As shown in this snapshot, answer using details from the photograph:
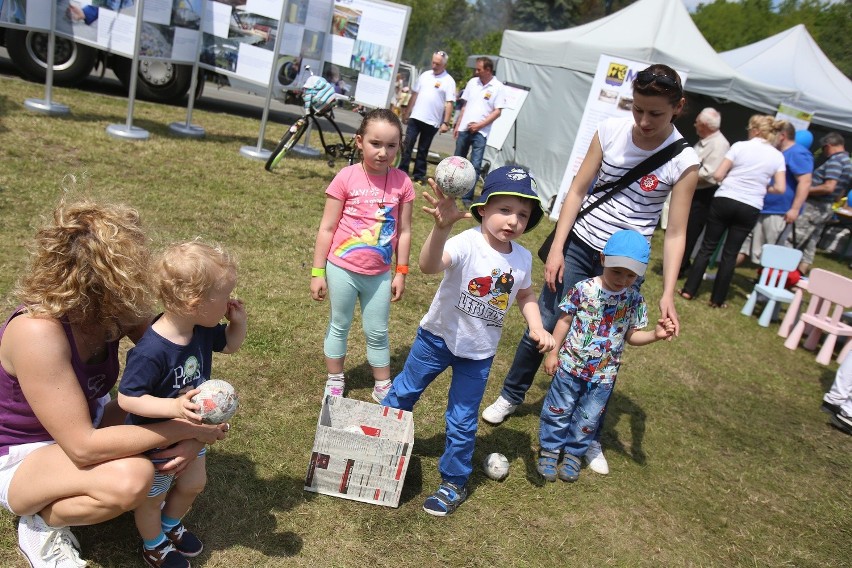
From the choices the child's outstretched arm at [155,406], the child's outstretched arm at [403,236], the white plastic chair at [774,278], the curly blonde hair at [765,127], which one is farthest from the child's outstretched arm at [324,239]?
the curly blonde hair at [765,127]

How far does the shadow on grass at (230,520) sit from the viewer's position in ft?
7.97

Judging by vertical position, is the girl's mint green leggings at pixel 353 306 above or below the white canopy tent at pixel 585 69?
below

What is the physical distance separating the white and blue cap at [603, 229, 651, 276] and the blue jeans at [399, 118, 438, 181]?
6843 mm

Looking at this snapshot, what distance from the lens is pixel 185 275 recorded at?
82.7 inches

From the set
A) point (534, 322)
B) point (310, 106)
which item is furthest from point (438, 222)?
point (310, 106)

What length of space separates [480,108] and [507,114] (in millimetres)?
893

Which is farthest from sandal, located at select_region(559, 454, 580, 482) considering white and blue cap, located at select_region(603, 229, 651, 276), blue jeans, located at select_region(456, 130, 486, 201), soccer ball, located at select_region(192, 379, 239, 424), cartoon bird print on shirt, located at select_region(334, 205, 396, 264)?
blue jeans, located at select_region(456, 130, 486, 201)

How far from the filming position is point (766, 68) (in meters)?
12.2

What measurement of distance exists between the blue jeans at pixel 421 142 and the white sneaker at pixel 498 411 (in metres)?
6.30

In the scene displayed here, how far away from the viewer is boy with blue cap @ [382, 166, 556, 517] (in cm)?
280

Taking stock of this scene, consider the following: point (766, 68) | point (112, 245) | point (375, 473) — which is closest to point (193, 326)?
point (112, 245)

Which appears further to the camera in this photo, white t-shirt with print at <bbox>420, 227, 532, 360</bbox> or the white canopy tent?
the white canopy tent

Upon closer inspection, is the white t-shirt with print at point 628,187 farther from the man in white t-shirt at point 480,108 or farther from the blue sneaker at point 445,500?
the man in white t-shirt at point 480,108

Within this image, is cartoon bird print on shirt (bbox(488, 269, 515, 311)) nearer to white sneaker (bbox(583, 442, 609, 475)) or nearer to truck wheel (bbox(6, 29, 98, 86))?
white sneaker (bbox(583, 442, 609, 475))
